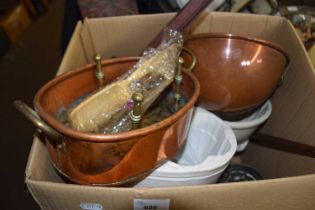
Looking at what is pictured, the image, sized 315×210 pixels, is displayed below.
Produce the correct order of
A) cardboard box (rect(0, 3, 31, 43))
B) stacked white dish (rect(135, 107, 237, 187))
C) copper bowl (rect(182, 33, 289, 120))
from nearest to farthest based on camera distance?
stacked white dish (rect(135, 107, 237, 187)), copper bowl (rect(182, 33, 289, 120)), cardboard box (rect(0, 3, 31, 43))

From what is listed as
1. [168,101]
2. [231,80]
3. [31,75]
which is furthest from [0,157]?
[231,80]

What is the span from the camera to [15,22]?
177 centimetres

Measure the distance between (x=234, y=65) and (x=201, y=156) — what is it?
0.25m

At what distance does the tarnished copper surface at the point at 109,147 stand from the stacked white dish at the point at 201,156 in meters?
0.04

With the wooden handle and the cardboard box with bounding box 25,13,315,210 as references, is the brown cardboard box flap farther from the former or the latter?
the wooden handle

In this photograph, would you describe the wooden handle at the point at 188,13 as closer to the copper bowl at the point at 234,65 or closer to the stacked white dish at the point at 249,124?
the copper bowl at the point at 234,65

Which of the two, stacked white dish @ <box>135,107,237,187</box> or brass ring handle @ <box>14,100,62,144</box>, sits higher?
brass ring handle @ <box>14,100,62,144</box>

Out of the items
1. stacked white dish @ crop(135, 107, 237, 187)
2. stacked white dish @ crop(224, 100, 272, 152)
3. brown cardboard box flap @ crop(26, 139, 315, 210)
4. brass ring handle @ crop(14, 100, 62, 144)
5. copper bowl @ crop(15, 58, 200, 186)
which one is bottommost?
stacked white dish @ crop(224, 100, 272, 152)

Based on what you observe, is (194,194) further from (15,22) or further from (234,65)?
(15,22)

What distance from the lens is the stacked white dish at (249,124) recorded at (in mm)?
768

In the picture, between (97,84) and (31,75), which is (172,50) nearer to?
(97,84)

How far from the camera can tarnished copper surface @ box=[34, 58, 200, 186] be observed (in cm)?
45

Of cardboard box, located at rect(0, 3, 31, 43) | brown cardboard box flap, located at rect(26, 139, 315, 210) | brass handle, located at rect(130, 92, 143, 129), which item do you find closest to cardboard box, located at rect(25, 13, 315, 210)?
brown cardboard box flap, located at rect(26, 139, 315, 210)

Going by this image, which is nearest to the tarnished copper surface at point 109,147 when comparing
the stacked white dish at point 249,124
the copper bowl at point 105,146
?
the copper bowl at point 105,146
